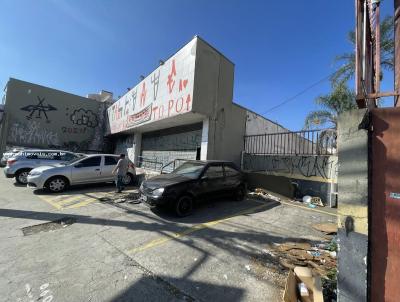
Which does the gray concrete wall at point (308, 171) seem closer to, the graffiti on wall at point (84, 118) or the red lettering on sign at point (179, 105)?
the red lettering on sign at point (179, 105)

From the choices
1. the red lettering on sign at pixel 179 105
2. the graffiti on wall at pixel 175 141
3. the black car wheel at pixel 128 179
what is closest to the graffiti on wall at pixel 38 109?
the graffiti on wall at pixel 175 141

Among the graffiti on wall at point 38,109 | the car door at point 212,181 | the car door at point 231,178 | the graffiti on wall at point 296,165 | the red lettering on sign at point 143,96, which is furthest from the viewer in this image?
the graffiti on wall at point 38,109

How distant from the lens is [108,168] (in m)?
10.6

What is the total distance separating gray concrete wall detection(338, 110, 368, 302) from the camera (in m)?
2.41

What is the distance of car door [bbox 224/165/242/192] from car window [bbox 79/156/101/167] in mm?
6273

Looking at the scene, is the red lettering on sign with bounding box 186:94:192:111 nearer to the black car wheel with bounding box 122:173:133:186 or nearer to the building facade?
the black car wheel with bounding box 122:173:133:186

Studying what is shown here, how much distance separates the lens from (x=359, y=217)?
2469mm

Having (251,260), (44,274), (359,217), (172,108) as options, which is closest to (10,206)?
(44,274)

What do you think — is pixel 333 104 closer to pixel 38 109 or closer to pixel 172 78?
pixel 172 78

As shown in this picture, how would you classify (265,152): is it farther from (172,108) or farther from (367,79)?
(367,79)

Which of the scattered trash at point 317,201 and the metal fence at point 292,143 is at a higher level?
the metal fence at point 292,143

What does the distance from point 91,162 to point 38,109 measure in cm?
1610

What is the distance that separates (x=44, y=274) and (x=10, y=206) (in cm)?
518

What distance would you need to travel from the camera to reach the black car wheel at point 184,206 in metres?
6.10
